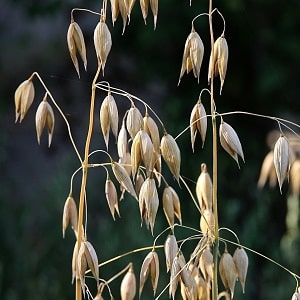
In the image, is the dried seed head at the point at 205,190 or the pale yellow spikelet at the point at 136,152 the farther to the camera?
the dried seed head at the point at 205,190

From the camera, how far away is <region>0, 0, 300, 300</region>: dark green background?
3.07m

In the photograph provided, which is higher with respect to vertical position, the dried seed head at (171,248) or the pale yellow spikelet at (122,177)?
the pale yellow spikelet at (122,177)

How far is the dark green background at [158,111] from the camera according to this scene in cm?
307

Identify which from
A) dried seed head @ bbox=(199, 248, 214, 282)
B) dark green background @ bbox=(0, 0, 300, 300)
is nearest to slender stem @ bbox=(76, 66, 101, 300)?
dried seed head @ bbox=(199, 248, 214, 282)

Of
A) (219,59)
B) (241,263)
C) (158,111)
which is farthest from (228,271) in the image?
(158,111)

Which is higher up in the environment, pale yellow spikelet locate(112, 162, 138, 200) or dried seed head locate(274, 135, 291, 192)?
dried seed head locate(274, 135, 291, 192)

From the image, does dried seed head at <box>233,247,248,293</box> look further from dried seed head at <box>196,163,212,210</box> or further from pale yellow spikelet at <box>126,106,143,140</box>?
pale yellow spikelet at <box>126,106,143,140</box>

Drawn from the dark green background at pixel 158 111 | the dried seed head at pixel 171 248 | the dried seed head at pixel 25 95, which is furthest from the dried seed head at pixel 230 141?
the dark green background at pixel 158 111

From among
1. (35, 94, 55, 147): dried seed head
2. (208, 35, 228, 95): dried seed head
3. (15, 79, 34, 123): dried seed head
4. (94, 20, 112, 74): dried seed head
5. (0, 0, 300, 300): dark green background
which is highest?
(94, 20, 112, 74): dried seed head

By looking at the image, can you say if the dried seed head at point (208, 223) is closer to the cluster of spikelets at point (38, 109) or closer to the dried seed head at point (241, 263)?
the dried seed head at point (241, 263)

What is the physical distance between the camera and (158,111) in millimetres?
4418

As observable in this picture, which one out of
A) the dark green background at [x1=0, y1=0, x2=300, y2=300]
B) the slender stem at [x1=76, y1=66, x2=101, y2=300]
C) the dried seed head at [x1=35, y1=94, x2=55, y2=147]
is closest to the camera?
the slender stem at [x1=76, y1=66, x2=101, y2=300]

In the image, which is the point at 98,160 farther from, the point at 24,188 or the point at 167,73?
the point at 24,188

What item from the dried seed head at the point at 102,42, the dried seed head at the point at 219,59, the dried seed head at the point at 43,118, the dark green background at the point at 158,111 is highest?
the dried seed head at the point at 102,42
